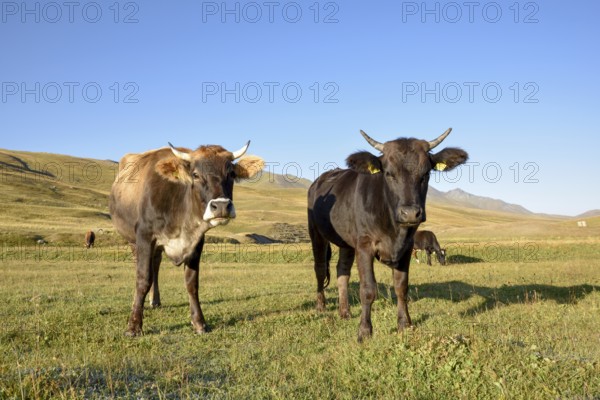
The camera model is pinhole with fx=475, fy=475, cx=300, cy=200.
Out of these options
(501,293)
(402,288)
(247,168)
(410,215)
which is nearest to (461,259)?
(501,293)

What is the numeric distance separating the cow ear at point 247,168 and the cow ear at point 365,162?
1892mm

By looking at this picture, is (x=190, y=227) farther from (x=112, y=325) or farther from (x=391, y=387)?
(x=391, y=387)

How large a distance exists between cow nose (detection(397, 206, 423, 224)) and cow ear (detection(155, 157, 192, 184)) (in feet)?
12.7

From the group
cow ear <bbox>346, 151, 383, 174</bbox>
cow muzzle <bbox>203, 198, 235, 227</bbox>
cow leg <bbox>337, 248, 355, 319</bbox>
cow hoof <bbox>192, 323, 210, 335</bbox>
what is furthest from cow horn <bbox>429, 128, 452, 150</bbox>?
cow hoof <bbox>192, 323, 210, 335</bbox>

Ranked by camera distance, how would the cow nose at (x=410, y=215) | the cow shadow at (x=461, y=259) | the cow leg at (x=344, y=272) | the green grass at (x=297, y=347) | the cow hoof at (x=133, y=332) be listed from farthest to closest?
the cow shadow at (x=461, y=259)
the cow leg at (x=344, y=272)
the cow hoof at (x=133, y=332)
the cow nose at (x=410, y=215)
the green grass at (x=297, y=347)

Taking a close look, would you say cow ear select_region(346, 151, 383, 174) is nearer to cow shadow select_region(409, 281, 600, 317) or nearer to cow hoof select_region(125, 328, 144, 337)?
cow shadow select_region(409, 281, 600, 317)

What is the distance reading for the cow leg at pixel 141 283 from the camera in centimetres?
848

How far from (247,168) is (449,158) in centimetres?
375

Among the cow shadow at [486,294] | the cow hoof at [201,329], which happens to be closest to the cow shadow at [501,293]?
the cow shadow at [486,294]

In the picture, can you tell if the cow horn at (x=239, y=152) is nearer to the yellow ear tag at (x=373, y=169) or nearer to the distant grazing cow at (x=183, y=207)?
the distant grazing cow at (x=183, y=207)

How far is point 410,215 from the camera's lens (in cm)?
702

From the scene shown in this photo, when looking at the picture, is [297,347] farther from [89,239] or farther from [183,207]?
[89,239]

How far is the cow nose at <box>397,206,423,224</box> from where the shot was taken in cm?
702

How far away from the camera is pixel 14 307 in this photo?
11094mm
